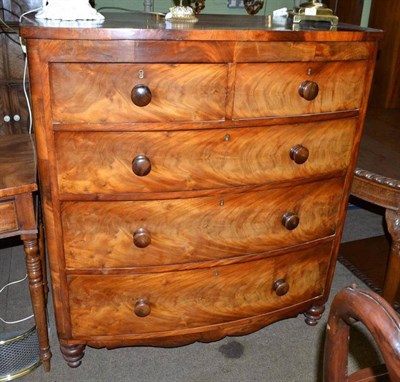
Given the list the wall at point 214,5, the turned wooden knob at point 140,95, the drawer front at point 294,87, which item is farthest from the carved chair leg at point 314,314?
the wall at point 214,5

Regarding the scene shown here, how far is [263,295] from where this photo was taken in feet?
5.51

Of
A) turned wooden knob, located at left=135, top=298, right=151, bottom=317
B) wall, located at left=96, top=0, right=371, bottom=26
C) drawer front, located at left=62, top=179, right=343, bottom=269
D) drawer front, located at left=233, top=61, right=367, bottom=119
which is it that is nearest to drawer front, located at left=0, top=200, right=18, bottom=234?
drawer front, located at left=62, top=179, right=343, bottom=269

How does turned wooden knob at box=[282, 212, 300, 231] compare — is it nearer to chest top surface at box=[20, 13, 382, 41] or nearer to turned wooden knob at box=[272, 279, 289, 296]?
turned wooden knob at box=[272, 279, 289, 296]

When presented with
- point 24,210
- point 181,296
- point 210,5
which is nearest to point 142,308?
point 181,296

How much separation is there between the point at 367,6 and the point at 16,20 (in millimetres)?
1850

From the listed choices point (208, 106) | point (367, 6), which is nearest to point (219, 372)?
point (208, 106)

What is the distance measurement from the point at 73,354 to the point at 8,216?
1.93 ft

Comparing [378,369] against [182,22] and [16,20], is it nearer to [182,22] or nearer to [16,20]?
[182,22]

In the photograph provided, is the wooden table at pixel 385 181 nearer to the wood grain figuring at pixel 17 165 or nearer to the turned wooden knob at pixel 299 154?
the turned wooden knob at pixel 299 154

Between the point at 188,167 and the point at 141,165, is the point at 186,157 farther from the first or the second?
the point at 141,165

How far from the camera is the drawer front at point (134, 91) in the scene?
3.93 feet

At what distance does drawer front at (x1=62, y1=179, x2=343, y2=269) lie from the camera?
1.39 metres

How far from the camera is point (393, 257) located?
5.86 ft

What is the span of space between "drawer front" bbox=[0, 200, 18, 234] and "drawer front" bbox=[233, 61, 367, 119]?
2.27 feet
